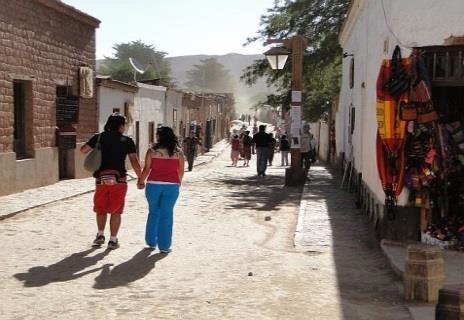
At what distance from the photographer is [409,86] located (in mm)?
7633

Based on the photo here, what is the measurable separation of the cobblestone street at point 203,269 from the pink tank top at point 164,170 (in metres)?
0.88

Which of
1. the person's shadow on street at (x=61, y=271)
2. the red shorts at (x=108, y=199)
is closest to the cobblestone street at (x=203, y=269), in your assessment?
the person's shadow on street at (x=61, y=271)

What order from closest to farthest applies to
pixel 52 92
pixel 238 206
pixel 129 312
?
pixel 129 312
pixel 238 206
pixel 52 92

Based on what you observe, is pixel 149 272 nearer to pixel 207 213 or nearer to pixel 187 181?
pixel 207 213

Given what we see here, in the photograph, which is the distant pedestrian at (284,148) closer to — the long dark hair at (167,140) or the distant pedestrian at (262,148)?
the distant pedestrian at (262,148)

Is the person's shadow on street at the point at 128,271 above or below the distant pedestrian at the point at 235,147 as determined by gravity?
below

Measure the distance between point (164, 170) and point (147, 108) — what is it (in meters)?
18.0

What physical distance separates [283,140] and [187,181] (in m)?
7.26

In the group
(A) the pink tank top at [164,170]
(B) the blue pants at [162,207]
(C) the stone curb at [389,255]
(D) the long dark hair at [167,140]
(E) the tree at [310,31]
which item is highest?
(E) the tree at [310,31]

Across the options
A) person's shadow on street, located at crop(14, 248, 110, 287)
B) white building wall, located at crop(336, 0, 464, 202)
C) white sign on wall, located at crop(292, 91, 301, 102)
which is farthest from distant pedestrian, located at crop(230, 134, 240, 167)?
person's shadow on street, located at crop(14, 248, 110, 287)

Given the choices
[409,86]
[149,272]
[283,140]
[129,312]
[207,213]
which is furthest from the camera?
[283,140]

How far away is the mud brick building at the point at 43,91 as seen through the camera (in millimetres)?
13453

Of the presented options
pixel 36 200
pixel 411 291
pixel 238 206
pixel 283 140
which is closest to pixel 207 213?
pixel 238 206

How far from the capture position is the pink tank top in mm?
7737
